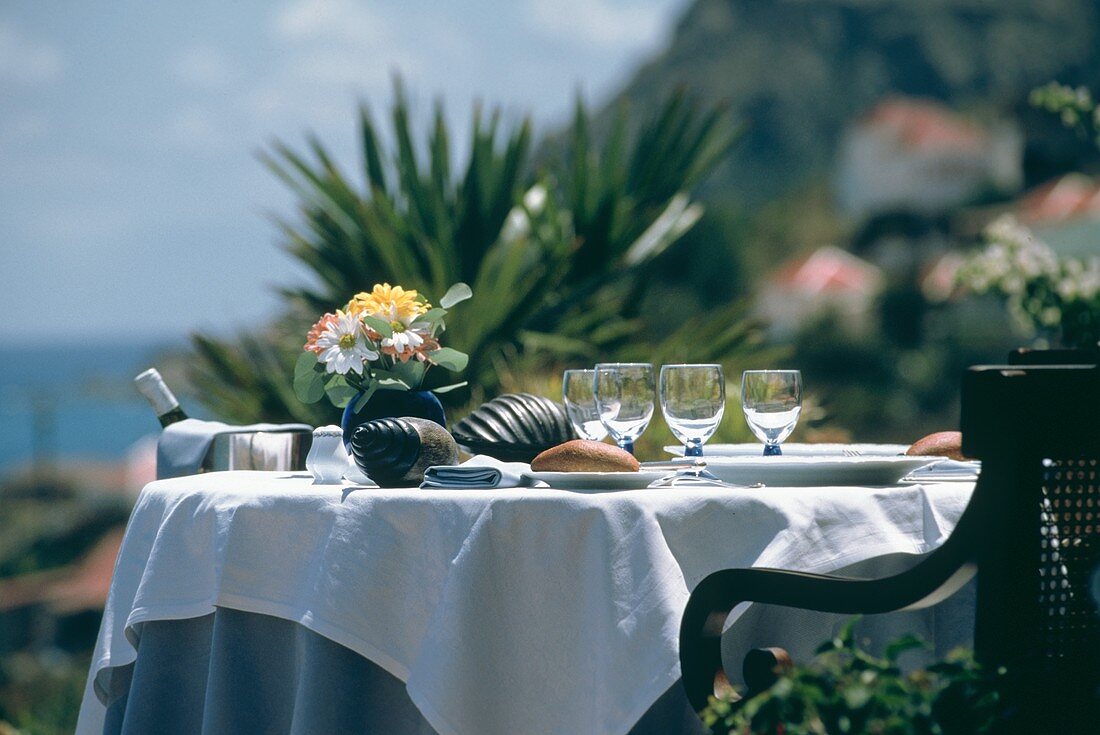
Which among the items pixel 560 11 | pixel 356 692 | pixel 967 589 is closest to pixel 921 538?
pixel 967 589

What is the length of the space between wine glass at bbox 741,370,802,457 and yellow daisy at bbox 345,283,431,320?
781mm

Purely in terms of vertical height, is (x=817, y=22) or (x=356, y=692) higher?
(x=817, y=22)

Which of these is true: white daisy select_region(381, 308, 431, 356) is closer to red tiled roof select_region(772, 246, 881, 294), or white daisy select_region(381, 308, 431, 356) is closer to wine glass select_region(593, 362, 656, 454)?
wine glass select_region(593, 362, 656, 454)

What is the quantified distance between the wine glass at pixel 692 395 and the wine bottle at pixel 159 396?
1.52m

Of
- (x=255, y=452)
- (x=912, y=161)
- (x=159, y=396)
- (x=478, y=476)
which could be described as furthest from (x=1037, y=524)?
(x=912, y=161)

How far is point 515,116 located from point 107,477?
134 ft

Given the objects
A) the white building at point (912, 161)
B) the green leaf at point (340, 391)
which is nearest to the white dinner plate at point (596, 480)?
the green leaf at point (340, 391)

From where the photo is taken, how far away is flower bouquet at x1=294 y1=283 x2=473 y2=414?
118 inches

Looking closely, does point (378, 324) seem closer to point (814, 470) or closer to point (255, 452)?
point (255, 452)

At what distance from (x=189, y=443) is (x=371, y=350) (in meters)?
0.70

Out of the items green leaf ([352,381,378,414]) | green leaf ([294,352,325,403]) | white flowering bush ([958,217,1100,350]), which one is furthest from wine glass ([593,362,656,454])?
white flowering bush ([958,217,1100,350])

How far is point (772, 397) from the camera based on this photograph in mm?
2732

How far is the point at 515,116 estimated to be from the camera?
8.17 metres

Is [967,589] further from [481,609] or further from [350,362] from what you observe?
[350,362]
